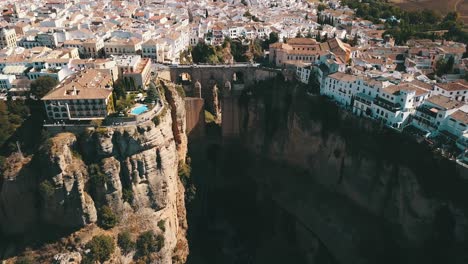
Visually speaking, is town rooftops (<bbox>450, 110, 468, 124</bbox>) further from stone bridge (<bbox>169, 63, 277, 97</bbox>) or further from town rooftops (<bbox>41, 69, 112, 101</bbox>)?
town rooftops (<bbox>41, 69, 112, 101</bbox>)

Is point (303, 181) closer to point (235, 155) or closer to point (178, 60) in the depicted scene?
point (235, 155)

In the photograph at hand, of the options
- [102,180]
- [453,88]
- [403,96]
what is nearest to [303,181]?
[403,96]

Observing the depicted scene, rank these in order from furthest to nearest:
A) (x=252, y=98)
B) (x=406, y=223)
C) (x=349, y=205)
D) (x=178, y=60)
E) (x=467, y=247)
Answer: (x=178, y=60), (x=252, y=98), (x=349, y=205), (x=406, y=223), (x=467, y=247)

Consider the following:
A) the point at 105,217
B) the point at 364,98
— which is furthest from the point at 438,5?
the point at 105,217

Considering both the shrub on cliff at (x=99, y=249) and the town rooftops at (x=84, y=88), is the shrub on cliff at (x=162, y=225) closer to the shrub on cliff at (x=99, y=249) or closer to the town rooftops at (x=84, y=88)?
the shrub on cliff at (x=99, y=249)

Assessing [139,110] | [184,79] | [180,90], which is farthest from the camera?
[184,79]

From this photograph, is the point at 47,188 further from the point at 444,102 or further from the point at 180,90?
the point at 444,102

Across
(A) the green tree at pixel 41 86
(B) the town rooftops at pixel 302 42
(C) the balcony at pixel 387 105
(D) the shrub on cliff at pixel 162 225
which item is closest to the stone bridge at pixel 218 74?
(B) the town rooftops at pixel 302 42

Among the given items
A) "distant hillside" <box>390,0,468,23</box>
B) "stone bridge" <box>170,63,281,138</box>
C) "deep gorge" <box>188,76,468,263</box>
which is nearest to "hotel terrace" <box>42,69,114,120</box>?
"stone bridge" <box>170,63,281,138</box>
